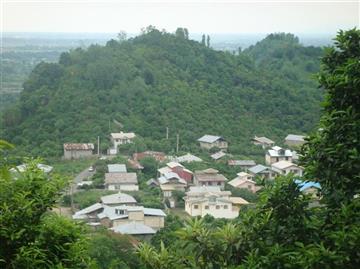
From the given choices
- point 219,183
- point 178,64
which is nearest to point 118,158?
point 219,183

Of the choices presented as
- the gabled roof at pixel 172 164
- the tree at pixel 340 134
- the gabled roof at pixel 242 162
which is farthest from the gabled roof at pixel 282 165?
the tree at pixel 340 134

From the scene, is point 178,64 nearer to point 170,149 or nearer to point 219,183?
point 170,149

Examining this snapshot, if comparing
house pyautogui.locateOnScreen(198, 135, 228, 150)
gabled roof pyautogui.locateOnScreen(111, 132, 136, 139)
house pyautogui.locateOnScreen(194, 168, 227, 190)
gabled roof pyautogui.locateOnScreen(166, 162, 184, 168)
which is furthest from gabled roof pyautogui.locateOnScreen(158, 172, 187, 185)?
house pyautogui.locateOnScreen(198, 135, 228, 150)

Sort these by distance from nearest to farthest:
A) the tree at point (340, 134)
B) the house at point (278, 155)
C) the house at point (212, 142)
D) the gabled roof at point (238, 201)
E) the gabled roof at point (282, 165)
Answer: the tree at point (340, 134) → the gabled roof at point (238, 201) → the gabled roof at point (282, 165) → the house at point (278, 155) → the house at point (212, 142)

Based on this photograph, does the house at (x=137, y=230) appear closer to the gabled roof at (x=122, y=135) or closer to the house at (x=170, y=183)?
the house at (x=170, y=183)

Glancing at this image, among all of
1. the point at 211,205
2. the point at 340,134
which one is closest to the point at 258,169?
the point at 211,205

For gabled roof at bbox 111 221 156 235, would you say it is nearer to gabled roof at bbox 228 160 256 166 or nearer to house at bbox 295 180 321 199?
gabled roof at bbox 228 160 256 166
